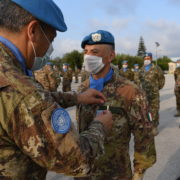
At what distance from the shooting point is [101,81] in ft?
6.12

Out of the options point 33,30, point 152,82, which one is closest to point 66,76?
point 152,82

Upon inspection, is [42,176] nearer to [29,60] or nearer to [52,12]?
[29,60]

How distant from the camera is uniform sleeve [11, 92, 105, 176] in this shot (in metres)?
0.86

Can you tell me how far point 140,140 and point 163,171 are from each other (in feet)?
7.27

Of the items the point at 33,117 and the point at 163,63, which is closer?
the point at 33,117

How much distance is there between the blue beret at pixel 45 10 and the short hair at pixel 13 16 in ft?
0.08

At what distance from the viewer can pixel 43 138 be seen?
2.89ft

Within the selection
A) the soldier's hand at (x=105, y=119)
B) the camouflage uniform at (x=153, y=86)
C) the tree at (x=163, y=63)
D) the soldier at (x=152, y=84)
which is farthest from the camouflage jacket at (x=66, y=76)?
the tree at (x=163, y=63)

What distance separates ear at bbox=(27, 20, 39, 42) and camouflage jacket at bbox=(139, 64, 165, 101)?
5247mm

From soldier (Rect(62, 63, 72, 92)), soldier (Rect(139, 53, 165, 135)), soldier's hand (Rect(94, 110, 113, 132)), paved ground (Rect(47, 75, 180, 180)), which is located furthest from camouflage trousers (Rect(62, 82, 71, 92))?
soldier's hand (Rect(94, 110, 113, 132))

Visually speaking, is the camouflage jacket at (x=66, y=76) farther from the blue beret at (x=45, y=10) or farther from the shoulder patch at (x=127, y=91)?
the blue beret at (x=45, y=10)

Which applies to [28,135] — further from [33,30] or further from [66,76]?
[66,76]

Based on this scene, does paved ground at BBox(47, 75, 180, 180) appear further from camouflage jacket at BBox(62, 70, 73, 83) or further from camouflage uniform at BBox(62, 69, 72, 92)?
camouflage jacket at BBox(62, 70, 73, 83)

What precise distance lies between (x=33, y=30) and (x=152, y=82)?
5.39m
